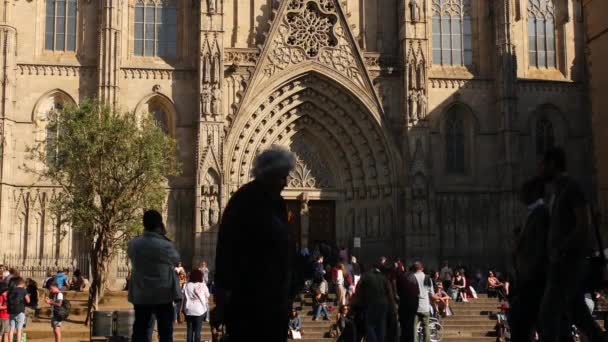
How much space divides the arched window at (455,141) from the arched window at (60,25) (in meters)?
17.3

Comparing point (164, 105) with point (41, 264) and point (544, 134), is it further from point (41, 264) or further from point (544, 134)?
point (544, 134)

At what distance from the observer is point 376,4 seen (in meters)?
37.0

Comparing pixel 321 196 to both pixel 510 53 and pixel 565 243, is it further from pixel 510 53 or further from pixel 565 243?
pixel 565 243

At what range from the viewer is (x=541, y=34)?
3841cm

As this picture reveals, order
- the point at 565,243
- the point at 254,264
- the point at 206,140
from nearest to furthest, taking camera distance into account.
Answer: the point at 254,264 → the point at 565,243 → the point at 206,140

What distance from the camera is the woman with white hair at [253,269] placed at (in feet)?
19.2

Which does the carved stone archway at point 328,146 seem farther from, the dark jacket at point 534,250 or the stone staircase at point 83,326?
the dark jacket at point 534,250

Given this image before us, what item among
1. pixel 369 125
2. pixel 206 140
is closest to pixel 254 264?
pixel 206 140

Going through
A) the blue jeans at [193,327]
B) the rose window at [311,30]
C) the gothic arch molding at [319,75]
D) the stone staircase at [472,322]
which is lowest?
the stone staircase at [472,322]

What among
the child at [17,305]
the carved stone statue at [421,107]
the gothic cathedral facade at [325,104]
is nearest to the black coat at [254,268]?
the child at [17,305]

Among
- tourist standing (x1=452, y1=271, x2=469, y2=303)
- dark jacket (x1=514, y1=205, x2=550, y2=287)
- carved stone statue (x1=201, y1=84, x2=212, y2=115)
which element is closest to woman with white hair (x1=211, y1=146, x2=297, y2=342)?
dark jacket (x1=514, y1=205, x2=550, y2=287)

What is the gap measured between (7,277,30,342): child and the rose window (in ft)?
68.9

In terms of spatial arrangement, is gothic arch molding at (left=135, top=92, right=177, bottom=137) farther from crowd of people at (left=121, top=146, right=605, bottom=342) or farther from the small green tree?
crowd of people at (left=121, top=146, right=605, bottom=342)

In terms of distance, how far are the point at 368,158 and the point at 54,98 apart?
14.1m
